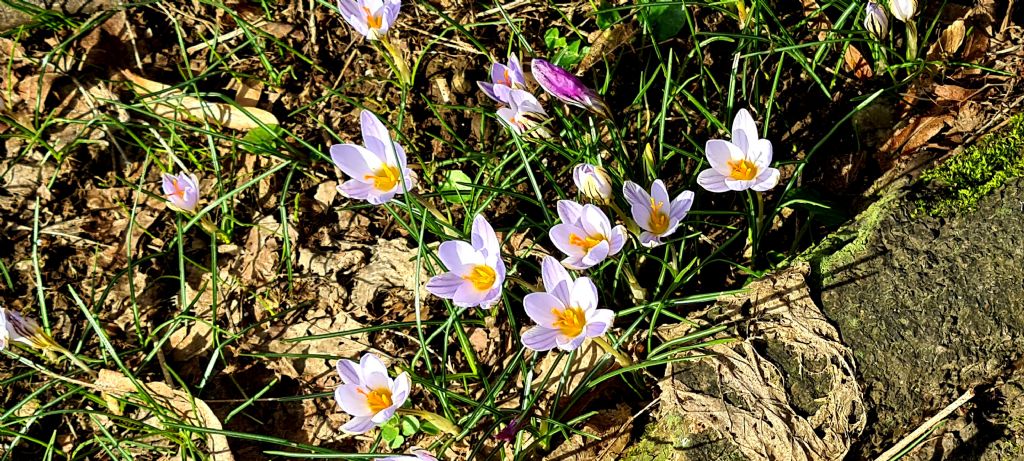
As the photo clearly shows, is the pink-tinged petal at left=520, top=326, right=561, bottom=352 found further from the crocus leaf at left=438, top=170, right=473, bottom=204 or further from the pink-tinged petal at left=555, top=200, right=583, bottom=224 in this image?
the crocus leaf at left=438, top=170, right=473, bottom=204

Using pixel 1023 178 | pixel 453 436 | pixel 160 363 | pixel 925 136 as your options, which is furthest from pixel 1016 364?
pixel 160 363

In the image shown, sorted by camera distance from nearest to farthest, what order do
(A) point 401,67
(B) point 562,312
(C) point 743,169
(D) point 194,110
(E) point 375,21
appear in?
(B) point 562,312 < (C) point 743,169 < (E) point 375,21 < (A) point 401,67 < (D) point 194,110

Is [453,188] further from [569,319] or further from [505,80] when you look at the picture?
[569,319]

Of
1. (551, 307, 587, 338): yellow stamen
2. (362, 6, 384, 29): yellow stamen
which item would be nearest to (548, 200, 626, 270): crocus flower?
(551, 307, 587, 338): yellow stamen

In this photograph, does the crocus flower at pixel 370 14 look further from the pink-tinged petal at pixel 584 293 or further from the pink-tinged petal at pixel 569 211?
the pink-tinged petal at pixel 584 293

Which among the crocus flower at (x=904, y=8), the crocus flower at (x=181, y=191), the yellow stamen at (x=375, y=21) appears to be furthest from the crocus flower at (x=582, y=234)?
the crocus flower at (x=181, y=191)

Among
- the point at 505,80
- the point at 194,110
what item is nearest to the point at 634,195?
the point at 505,80

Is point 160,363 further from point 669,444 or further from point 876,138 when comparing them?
point 876,138
